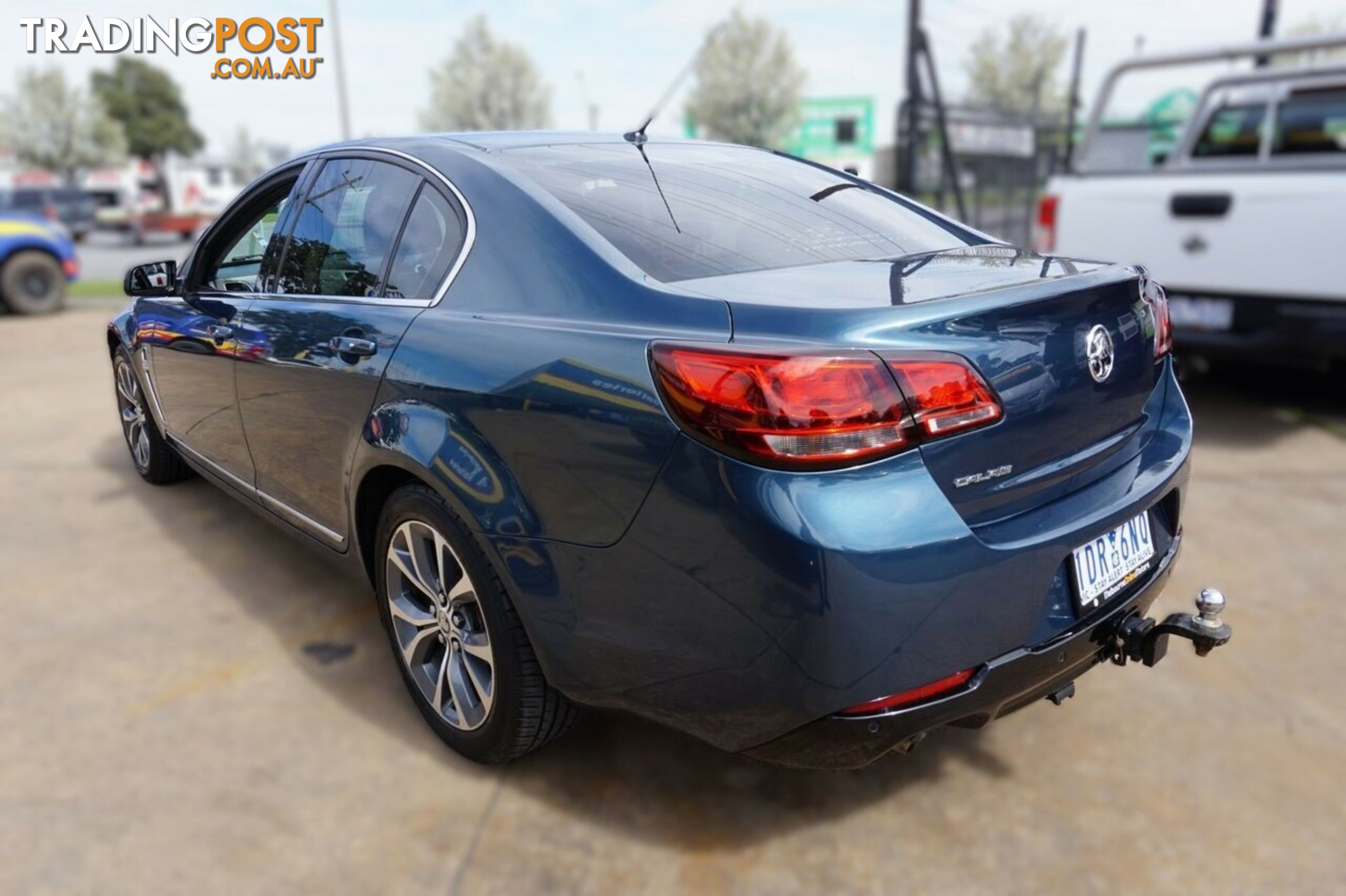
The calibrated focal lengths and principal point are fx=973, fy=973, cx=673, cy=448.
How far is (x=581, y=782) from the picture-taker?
2336 mm

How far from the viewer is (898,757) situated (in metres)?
2.41

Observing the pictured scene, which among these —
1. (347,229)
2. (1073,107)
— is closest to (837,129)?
(1073,107)

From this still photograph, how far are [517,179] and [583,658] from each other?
112cm

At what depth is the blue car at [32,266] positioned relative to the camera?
10.7 m

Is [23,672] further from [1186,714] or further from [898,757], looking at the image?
[1186,714]

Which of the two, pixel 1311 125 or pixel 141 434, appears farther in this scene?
pixel 1311 125

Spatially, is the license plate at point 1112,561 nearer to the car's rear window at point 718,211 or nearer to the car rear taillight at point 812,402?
the car rear taillight at point 812,402

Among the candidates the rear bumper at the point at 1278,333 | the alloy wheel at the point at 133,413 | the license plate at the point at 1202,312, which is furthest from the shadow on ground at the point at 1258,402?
the alloy wheel at the point at 133,413

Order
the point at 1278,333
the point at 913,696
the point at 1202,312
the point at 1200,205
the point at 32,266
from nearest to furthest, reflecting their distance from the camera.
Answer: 1. the point at 913,696
2. the point at 1278,333
3. the point at 1200,205
4. the point at 1202,312
5. the point at 32,266

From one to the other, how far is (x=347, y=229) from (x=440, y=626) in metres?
1.18

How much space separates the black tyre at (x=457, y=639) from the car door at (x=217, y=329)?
3.16ft

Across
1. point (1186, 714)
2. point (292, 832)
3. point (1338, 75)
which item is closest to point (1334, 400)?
point (1338, 75)

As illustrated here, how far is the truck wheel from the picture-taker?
1065 cm

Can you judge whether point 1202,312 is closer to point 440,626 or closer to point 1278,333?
point 1278,333
